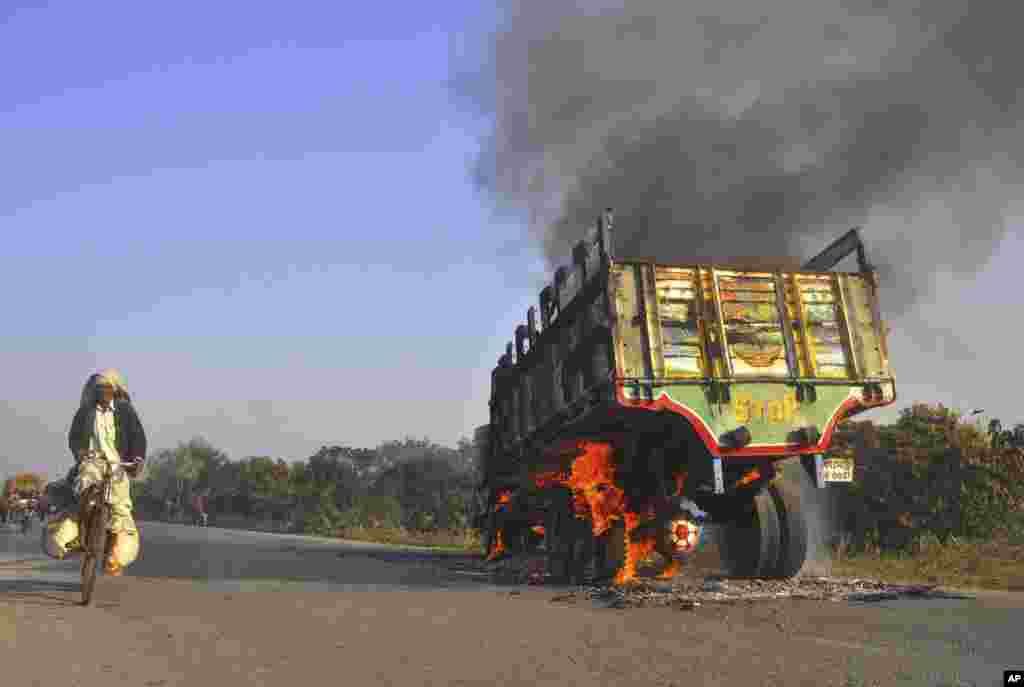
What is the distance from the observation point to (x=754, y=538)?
9.67m

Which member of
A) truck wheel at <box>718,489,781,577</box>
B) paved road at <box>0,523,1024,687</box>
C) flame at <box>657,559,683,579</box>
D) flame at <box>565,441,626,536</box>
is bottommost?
paved road at <box>0,523,1024,687</box>

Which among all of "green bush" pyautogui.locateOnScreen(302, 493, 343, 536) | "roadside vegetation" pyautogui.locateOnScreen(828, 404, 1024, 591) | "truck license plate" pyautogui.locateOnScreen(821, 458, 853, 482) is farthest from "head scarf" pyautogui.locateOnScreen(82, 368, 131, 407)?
"green bush" pyautogui.locateOnScreen(302, 493, 343, 536)

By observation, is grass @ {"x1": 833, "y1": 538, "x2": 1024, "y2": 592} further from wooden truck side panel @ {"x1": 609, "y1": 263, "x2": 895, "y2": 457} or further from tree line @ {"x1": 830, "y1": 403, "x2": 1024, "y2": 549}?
wooden truck side panel @ {"x1": 609, "y1": 263, "x2": 895, "y2": 457}

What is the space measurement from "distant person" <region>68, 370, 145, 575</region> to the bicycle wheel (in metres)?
0.13

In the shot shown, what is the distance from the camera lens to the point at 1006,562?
1211 centimetres

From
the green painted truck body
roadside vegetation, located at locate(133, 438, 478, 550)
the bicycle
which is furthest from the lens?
roadside vegetation, located at locate(133, 438, 478, 550)

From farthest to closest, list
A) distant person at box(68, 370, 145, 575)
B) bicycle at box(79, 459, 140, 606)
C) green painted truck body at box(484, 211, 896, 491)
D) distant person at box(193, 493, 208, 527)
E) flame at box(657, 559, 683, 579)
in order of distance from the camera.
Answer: distant person at box(193, 493, 208, 527) < flame at box(657, 559, 683, 579) < green painted truck body at box(484, 211, 896, 491) < distant person at box(68, 370, 145, 575) < bicycle at box(79, 459, 140, 606)

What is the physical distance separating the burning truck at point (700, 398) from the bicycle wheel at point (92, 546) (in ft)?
14.3

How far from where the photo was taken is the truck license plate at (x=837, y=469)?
29.6 feet

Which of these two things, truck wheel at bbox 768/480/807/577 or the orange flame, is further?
the orange flame

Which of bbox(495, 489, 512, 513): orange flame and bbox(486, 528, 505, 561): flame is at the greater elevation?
bbox(495, 489, 512, 513): orange flame

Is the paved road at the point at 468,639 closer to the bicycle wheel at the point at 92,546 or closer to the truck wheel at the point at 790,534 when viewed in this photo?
the bicycle wheel at the point at 92,546

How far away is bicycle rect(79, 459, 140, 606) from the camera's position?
7188mm

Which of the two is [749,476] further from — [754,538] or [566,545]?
[566,545]
